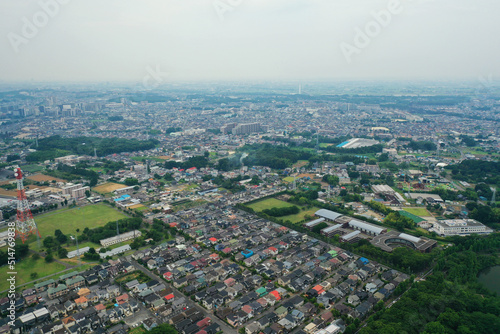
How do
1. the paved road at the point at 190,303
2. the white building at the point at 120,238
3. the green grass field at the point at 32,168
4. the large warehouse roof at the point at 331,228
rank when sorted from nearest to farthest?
the paved road at the point at 190,303 < the white building at the point at 120,238 < the large warehouse roof at the point at 331,228 < the green grass field at the point at 32,168

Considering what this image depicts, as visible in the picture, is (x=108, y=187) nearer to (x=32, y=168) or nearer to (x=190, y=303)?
(x=32, y=168)

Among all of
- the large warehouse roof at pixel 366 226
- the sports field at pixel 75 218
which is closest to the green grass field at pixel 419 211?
the large warehouse roof at pixel 366 226

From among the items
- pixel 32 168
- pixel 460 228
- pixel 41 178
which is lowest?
pixel 32 168

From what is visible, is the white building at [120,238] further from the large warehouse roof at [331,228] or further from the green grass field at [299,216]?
the large warehouse roof at [331,228]

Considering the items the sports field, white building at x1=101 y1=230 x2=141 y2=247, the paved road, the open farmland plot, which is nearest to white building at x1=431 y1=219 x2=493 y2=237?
the open farmland plot

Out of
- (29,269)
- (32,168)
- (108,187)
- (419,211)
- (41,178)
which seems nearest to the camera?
(29,269)

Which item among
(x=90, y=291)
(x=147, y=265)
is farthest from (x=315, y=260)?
(x=90, y=291)

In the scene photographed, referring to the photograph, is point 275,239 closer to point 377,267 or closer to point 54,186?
point 377,267

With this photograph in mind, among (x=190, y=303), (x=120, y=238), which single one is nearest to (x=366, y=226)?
(x=190, y=303)
